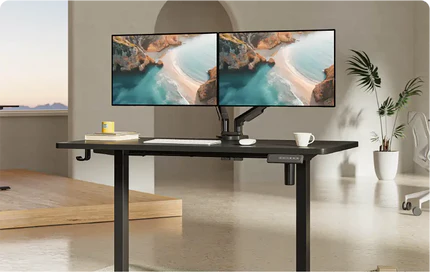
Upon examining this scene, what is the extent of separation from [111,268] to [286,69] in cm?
163

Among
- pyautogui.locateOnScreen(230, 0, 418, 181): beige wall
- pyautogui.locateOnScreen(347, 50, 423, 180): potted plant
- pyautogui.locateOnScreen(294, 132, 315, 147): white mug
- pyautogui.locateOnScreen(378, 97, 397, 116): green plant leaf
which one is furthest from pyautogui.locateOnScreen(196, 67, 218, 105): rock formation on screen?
pyautogui.locateOnScreen(378, 97, 397, 116): green plant leaf

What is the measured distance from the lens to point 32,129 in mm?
10195

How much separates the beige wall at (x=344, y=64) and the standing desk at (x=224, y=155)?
5097 millimetres

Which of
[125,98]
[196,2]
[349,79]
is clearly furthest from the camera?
[196,2]

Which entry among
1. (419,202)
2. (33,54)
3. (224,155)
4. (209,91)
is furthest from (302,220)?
(33,54)

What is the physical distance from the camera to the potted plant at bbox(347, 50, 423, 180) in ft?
31.0

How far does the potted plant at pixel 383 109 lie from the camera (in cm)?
945

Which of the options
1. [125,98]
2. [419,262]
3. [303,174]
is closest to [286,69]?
[303,174]

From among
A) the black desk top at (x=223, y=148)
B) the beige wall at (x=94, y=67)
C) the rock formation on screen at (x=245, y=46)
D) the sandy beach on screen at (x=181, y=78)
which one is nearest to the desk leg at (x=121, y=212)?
the black desk top at (x=223, y=148)

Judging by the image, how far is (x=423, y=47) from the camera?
10.1m

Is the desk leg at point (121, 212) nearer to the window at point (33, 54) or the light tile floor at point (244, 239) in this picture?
the light tile floor at point (244, 239)

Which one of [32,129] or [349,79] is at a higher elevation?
[349,79]

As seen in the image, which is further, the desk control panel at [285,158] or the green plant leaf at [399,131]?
the green plant leaf at [399,131]

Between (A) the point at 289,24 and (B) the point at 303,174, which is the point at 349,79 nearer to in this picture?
(A) the point at 289,24
